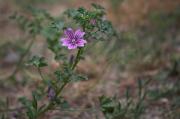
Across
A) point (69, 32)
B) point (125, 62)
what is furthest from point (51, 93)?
point (125, 62)

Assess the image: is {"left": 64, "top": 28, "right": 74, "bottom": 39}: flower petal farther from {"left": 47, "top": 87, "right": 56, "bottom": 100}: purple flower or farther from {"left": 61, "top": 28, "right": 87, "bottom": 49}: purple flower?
{"left": 47, "top": 87, "right": 56, "bottom": 100}: purple flower

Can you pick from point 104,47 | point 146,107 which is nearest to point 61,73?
point 146,107

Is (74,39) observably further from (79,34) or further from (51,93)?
(51,93)

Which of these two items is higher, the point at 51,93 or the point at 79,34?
the point at 79,34

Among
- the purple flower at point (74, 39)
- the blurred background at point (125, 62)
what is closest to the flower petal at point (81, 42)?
the purple flower at point (74, 39)

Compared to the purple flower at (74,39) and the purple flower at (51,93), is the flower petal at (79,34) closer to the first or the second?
the purple flower at (74,39)

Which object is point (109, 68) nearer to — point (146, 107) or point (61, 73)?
point (146, 107)
